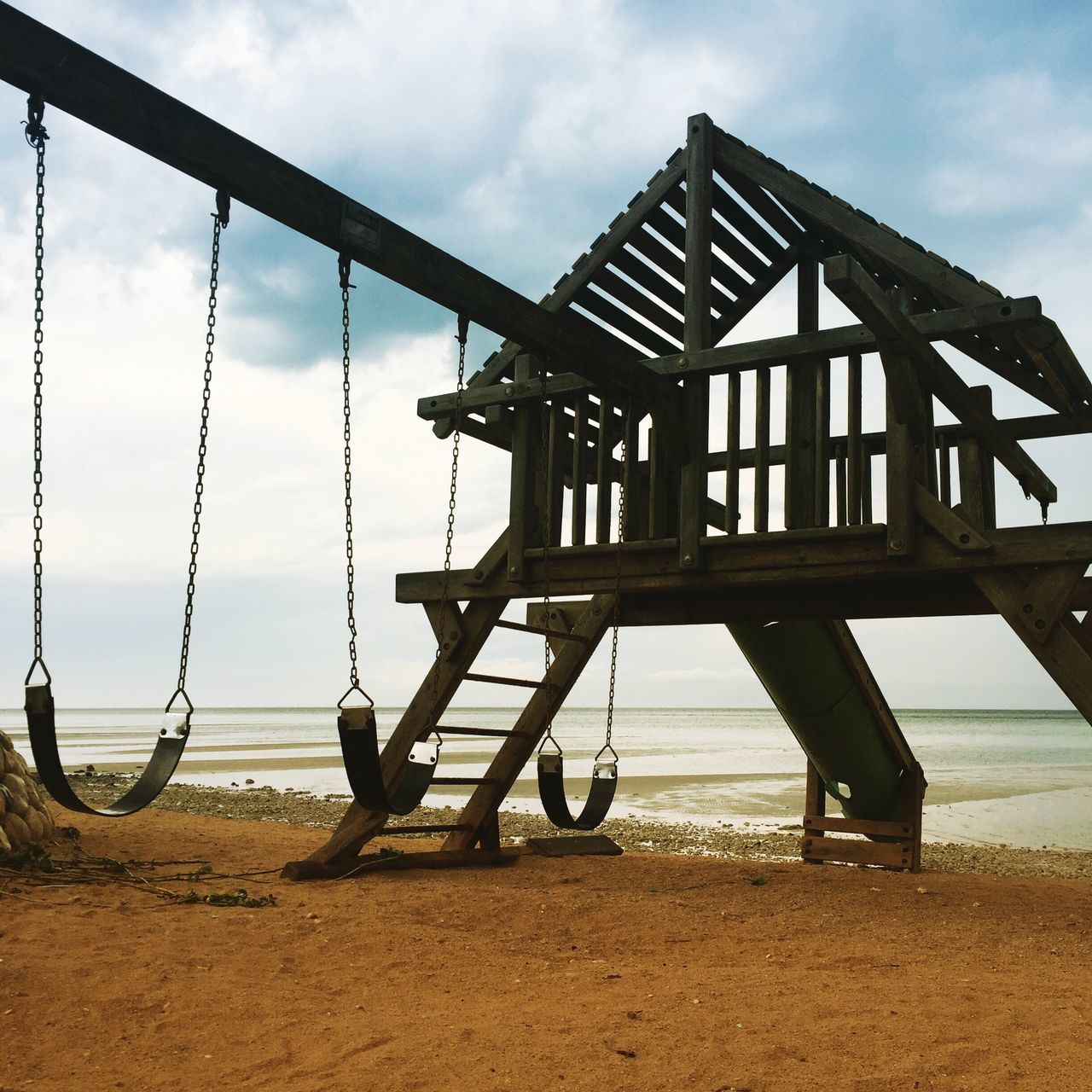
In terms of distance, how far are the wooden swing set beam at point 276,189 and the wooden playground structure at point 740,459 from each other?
2cm

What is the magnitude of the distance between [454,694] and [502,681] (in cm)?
37

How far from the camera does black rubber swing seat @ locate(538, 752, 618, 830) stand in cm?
655

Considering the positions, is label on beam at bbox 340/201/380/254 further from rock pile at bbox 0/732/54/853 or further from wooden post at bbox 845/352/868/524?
rock pile at bbox 0/732/54/853

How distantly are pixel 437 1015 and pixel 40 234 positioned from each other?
3.37 metres

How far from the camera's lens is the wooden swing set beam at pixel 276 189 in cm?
433

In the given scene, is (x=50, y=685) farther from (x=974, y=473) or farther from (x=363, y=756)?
(x=974, y=473)

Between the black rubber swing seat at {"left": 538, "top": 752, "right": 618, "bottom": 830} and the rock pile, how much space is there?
146 inches

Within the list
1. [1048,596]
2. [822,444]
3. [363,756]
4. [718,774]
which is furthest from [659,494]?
[718,774]

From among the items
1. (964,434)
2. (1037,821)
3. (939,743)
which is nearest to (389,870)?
(964,434)

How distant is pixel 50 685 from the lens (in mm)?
4066

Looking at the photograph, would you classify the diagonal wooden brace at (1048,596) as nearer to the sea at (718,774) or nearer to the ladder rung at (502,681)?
the ladder rung at (502,681)

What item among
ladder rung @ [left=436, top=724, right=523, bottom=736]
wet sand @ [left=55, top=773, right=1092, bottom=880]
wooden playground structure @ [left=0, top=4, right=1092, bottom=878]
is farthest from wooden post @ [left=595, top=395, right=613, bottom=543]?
wet sand @ [left=55, top=773, right=1092, bottom=880]

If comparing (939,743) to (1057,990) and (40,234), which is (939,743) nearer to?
(1057,990)

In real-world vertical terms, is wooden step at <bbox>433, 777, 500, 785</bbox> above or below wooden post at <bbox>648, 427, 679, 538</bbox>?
below
